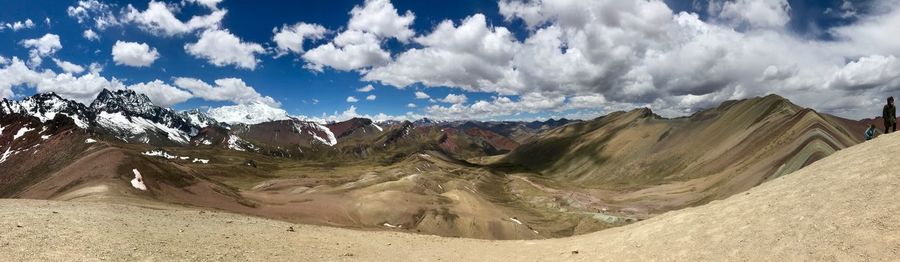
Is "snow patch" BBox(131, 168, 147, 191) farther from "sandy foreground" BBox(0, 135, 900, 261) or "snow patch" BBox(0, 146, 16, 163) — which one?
"snow patch" BBox(0, 146, 16, 163)

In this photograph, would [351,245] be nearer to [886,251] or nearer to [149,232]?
[149,232]

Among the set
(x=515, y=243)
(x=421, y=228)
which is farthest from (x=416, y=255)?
(x=421, y=228)

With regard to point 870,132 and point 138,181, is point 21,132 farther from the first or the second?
point 870,132

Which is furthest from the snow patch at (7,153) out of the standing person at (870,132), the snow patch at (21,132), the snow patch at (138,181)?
the standing person at (870,132)

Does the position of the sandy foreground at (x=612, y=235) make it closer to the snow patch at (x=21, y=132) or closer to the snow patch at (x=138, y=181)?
the snow patch at (x=138, y=181)

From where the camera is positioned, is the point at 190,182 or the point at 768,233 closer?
the point at 768,233
